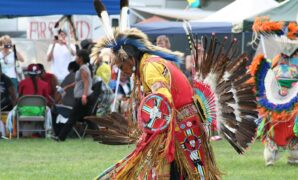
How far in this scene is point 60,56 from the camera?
1588 cm

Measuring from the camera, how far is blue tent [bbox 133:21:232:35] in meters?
16.9

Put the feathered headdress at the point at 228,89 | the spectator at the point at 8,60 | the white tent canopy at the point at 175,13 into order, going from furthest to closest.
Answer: the white tent canopy at the point at 175,13 < the spectator at the point at 8,60 < the feathered headdress at the point at 228,89

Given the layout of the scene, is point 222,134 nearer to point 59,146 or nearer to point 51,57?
point 59,146

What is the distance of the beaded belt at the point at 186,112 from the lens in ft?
19.6

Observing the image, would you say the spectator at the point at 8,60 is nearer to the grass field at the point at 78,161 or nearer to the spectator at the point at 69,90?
the spectator at the point at 69,90

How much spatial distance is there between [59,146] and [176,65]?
22.7 feet

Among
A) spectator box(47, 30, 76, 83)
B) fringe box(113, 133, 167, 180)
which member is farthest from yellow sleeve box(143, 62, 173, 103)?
spectator box(47, 30, 76, 83)

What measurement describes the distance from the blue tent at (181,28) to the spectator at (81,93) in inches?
138

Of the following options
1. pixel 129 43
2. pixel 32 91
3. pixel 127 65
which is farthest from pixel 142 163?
pixel 32 91

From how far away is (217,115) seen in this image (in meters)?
6.30

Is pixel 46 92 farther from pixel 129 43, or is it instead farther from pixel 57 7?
pixel 129 43

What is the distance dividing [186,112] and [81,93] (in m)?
8.06

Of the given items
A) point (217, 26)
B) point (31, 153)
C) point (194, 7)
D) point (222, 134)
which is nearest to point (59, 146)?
point (31, 153)

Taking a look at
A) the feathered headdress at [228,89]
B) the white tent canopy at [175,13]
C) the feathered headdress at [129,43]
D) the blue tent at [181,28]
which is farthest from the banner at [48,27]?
the feathered headdress at [129,43]
